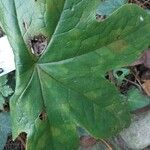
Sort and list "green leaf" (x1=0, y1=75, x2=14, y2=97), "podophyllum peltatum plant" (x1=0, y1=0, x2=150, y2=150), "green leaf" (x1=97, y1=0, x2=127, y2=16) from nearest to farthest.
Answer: "podophyllum peltatum plant" (x1=0, y1=0, x2=150, y2=150) < "green leaf" (x1=0, y1=75, x2=14, y2=97) < "green leaf" (x1=97, y1=0, x2=127, y2=16)

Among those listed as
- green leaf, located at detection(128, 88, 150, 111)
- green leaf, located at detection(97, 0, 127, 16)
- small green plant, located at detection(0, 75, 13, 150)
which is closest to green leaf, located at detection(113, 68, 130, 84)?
green leaf, located at detection(128, 88, 150, 111)

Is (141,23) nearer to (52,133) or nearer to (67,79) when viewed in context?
(67,79)

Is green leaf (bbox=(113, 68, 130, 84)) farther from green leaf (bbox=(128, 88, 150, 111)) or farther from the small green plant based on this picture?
the small green plant

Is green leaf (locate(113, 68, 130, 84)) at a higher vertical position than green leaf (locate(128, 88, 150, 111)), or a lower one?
higher

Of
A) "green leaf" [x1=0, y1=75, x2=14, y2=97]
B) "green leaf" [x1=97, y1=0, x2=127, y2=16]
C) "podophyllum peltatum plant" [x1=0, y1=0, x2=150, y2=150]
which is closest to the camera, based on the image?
"podophyllum peltatum plant" [x1=0, y1=0, x2=150, y2=150]

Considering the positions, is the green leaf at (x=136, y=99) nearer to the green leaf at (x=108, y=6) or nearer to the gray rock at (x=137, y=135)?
the gray rock at (x=137, y=135)

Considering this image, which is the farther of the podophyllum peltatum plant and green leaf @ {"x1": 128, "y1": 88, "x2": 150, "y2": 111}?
green leaf @ {"x1": 128, "y1": 88, "x2": 150, "y2": 111}

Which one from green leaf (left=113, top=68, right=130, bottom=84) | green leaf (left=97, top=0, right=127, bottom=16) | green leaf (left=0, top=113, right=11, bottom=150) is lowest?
green leaf (left=0, top=113, right=11, bottom=150)
